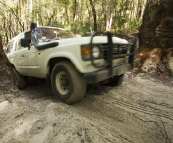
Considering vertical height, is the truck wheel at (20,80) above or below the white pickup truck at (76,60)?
below

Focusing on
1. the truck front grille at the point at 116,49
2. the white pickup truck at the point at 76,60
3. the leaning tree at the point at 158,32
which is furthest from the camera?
the leaning tree at the point at 158,32

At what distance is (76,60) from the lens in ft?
8.48

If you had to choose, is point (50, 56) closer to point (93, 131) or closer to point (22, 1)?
point (93, 131)

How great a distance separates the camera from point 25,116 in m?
2.29

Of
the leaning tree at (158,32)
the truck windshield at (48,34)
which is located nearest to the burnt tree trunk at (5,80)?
the truck windshield at (48,34)

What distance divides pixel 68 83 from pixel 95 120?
0.93 metres

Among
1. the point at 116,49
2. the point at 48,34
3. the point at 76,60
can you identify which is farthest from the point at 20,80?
the point at 116,49

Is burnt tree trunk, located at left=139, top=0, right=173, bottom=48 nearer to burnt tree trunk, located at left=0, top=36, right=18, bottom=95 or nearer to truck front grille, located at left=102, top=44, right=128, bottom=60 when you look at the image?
truck front grille, located at left=102, top=44, right=128, bottom=60

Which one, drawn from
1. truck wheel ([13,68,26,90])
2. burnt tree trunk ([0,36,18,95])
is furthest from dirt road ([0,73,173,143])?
truck wheel ([13,68,26,90])

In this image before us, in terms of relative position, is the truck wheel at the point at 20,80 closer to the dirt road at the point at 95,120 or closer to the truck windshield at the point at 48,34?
the truck windshield at the point at 48,34

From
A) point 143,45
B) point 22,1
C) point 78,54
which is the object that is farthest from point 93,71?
point 22,1

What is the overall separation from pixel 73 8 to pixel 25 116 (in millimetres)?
16571

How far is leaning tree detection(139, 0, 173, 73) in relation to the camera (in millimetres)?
5098

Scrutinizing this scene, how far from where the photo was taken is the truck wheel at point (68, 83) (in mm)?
2760
